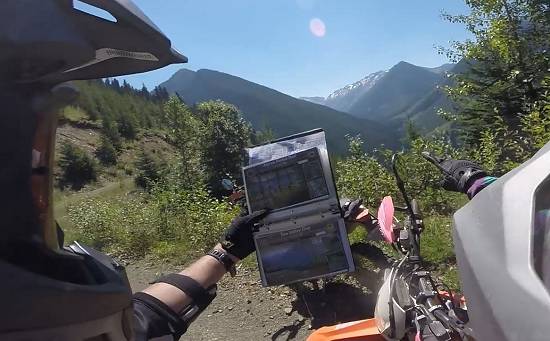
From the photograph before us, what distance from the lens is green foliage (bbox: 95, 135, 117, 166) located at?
5527 cm

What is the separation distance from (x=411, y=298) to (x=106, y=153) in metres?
58.6

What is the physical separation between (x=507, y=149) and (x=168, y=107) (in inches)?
874

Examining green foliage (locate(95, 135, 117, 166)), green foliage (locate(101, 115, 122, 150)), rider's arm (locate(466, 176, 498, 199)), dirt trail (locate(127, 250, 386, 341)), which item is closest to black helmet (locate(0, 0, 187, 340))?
rider's arm (locate(466, 176, 498, 199))

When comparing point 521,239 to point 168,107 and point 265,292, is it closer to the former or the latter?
point 265,292

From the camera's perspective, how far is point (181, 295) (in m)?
1.72

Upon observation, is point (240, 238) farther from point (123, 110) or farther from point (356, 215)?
point (123, 110)

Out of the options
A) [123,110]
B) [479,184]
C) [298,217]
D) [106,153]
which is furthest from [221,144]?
[123,110]

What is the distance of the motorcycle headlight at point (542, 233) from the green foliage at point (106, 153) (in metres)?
58.2

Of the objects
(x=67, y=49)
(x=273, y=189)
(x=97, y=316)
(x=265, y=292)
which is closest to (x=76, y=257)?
(x=97, y=316)

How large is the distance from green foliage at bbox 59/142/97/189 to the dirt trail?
45897 millimetres

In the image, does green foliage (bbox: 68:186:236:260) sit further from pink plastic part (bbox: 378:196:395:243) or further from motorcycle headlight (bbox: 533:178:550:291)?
motorcycle headlight (bbox: 533:178:550:291)

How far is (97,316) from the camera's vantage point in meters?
0.82

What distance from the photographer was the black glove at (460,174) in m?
1.61

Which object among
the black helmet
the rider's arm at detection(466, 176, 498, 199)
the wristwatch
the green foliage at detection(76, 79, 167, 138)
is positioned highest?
the green foliage at detection(76, 79, 167, 138)
